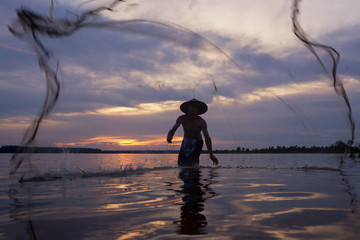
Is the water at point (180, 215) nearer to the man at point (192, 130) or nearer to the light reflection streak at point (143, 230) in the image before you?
the light reflection streak at point (143, 230)

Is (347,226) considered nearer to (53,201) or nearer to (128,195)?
(128,195)

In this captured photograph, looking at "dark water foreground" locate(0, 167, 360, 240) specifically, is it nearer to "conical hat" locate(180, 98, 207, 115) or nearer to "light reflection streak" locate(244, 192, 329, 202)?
"light reflection streak" locate(244, 192, 329, 202)

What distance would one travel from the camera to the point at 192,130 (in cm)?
1165

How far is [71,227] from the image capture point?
2801 millimetres

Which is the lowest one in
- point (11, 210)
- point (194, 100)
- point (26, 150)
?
point (11, 210)

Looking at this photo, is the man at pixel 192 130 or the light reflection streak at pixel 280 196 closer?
the light reflection streak at pixel 280 196

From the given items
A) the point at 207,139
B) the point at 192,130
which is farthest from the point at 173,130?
the point at 207,139

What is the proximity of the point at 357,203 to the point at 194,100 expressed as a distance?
27.0 ft

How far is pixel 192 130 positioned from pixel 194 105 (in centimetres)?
99


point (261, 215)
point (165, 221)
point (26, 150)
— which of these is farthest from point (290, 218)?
point (26, 150)

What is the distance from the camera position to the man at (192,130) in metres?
11.5

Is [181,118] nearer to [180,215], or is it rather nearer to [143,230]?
[180,215]

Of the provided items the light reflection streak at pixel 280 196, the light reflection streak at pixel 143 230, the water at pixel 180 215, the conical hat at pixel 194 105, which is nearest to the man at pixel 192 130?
the conical hat at pixel 194 105

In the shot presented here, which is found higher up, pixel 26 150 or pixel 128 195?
pixel 26 150
